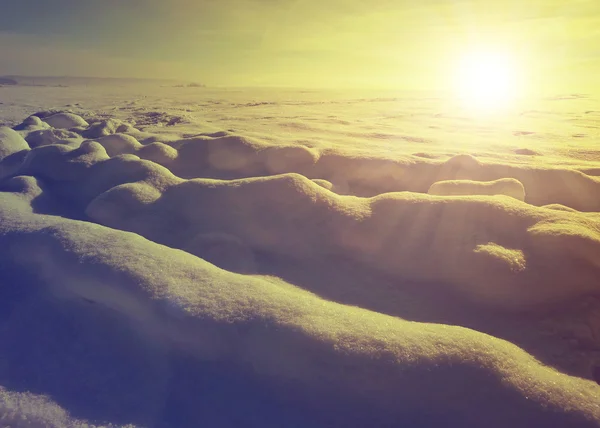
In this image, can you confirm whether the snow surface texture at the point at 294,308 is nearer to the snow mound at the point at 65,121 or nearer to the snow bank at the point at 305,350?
the snow bank at the point at 305,350

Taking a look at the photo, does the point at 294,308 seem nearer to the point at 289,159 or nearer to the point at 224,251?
the point at 224,251

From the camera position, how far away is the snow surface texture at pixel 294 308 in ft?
8.61

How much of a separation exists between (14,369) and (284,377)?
75.6 inches

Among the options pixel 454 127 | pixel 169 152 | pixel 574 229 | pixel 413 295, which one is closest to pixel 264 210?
pixel 413 295

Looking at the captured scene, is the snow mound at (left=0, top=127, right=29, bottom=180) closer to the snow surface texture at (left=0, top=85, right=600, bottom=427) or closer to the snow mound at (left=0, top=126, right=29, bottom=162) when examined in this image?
the snow mound at (left=0, top=126, right=29, bottom=162)

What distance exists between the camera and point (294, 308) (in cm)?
314

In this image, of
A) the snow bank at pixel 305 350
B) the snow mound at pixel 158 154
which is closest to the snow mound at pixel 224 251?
the snow bank at pixel 305 350

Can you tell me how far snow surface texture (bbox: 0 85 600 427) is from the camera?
2.62 m

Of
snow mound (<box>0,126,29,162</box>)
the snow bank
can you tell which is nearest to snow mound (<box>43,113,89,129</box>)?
snow mound (<box>0,126,29,162</box>)

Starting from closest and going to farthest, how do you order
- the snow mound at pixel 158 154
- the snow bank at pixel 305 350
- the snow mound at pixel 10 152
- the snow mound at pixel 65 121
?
1. the snow bank at pixel 305 350
2. the snow mound at pixel 158 154
3. the snow mound at pixel 10 152
4. the snow mound at pixel 65 121

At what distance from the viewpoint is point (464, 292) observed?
3850 mm

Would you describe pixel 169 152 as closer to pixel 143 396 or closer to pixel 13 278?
pixel 13 278

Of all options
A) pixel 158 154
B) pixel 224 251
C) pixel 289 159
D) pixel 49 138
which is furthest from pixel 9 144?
pixel 224 251

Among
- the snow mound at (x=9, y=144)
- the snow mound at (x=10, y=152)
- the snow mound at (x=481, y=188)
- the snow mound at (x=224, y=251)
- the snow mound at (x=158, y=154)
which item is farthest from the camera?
the snow mound at (x=9, y=144)
